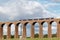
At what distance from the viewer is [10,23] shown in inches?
2279

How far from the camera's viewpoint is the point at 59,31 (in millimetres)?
49875

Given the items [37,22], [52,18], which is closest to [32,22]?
[37,22]

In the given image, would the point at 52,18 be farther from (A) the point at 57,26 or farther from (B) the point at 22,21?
(B) the point at 22,21

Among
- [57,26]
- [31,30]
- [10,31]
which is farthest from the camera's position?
[10,31]

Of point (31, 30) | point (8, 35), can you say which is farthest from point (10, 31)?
point (31, 30)

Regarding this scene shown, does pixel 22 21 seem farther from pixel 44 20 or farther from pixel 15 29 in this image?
pixel 44 20

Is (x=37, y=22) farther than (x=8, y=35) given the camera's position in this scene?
No

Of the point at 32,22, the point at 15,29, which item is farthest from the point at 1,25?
the point at 32,22

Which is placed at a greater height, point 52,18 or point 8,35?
point 52,18

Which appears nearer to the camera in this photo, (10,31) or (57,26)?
(57,26)

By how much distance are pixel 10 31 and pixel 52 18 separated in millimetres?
12235

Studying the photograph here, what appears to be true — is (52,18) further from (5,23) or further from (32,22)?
(5,23)

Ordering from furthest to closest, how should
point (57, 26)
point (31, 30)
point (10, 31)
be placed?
point (10, 31), point (31, 30), point (57, 26)

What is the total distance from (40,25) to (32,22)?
117 inches
